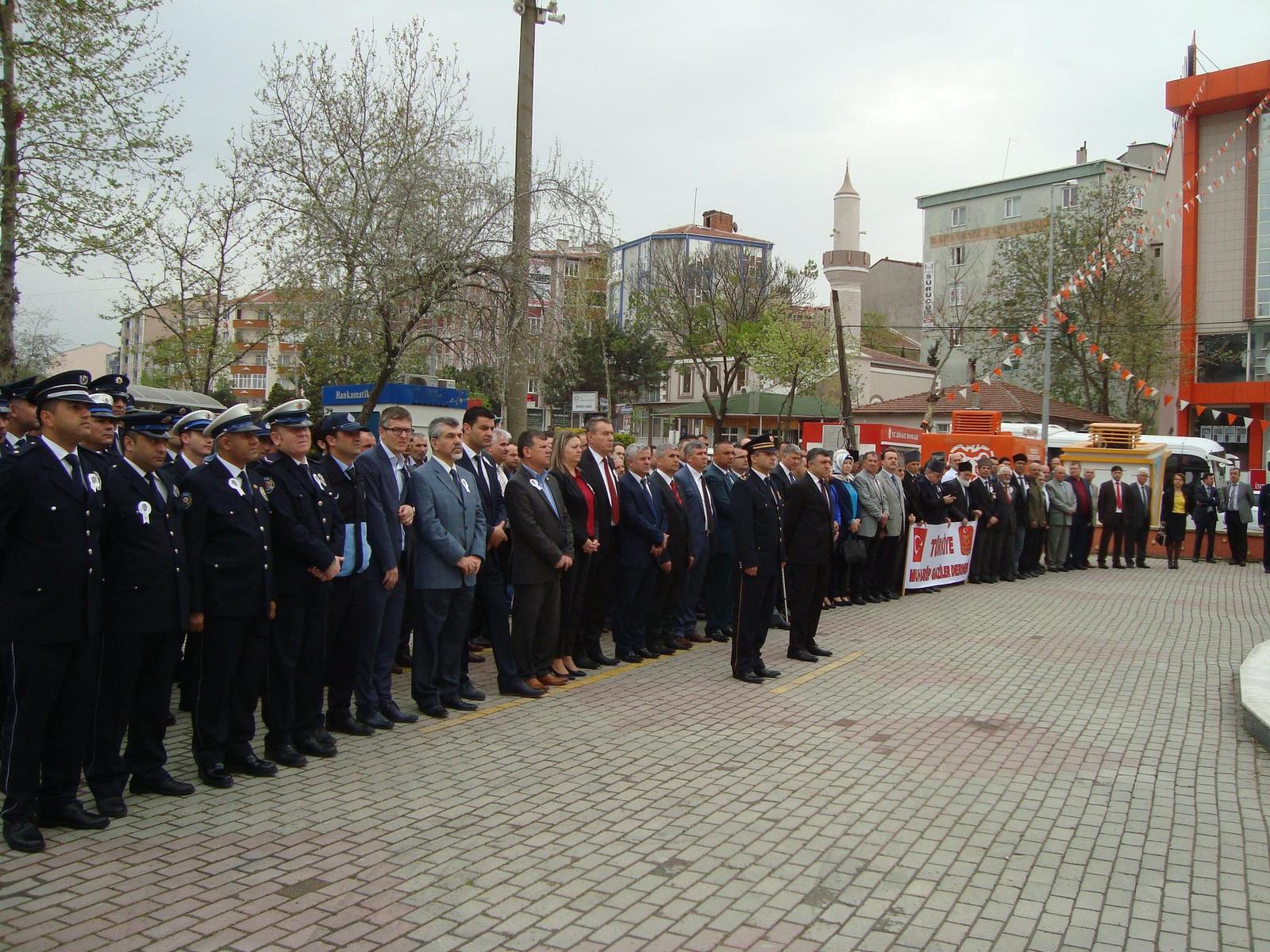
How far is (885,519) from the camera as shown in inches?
568

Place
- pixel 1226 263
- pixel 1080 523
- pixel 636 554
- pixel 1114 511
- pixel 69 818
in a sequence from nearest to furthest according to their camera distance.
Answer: pixel 69 818 → pixel 636 554 → pixel 1080 523 → pixel 1114 511 → pixel 1226 263

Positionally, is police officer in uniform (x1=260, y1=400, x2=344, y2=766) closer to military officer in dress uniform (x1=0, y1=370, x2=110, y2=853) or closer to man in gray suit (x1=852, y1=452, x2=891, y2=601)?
military officer in dress uniform (x1=0, y1=370, x2=110, y2=853)

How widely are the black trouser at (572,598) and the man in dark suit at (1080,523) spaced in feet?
46.7

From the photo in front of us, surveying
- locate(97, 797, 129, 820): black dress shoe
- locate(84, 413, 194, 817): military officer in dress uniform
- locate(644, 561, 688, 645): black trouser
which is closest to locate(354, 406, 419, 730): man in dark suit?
locate(84, 413, 194, 817): military officer in dress uniform

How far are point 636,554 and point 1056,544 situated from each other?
44.3 feet

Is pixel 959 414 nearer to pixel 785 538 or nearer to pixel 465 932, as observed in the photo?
pixel 785 538

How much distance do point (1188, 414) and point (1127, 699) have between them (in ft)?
122

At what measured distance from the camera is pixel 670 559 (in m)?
10.5

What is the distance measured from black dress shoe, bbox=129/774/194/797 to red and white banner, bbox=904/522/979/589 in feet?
39.1

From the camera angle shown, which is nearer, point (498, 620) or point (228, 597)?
point (228, 597)

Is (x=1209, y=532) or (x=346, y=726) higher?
(x=1209, y=532)

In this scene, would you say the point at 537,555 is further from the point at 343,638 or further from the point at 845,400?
the point at 845,400

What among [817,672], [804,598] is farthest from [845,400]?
[817,672]

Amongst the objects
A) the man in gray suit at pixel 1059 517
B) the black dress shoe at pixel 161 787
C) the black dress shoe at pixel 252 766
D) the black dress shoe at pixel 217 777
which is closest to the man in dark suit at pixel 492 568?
the black dress shoe at pixel 252 766
